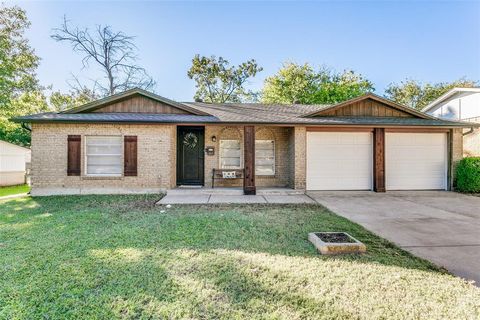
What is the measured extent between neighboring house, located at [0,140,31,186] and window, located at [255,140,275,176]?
15.9m

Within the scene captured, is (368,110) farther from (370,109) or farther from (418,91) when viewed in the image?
(418,91)

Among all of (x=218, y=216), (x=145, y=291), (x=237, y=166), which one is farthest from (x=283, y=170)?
(x=145, y=291)

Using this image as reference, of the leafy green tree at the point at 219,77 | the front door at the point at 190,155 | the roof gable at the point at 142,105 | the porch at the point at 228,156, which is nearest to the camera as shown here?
the roof gable at the point at 142,105

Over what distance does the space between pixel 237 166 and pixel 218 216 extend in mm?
4906

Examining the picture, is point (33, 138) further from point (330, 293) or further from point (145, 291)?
point (330, 293)

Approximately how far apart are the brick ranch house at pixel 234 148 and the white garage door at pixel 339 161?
0.04m

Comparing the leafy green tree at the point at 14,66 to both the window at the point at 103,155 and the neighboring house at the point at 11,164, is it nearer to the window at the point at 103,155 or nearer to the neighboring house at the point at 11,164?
the neighboring house at the point at 11,164

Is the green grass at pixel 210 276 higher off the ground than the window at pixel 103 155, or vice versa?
the window at pixel 103 155

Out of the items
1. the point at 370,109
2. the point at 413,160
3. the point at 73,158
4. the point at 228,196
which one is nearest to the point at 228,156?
the point at 228,196

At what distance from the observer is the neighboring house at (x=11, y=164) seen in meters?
14.5

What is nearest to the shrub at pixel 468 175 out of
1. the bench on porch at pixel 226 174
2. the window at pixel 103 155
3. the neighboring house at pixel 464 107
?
the neighboring house at pixel 464 107

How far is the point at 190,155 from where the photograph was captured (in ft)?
34.9

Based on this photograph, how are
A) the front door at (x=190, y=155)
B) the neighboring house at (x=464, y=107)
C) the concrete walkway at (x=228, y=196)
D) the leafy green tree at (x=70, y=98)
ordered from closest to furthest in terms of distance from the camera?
the concrete walkway at (x=228, y=196) → the front door at (x=190, y=155) → the neighboring house at (x=464, y=107) → the leafy green tree at (x=70, y=98)

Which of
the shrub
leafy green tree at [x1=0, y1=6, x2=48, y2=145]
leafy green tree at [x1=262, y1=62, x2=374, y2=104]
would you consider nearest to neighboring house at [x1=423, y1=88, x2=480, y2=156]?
the shrub
